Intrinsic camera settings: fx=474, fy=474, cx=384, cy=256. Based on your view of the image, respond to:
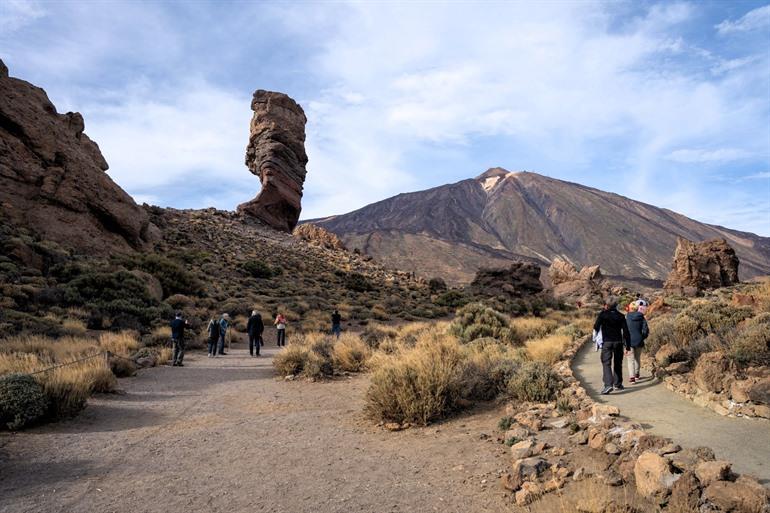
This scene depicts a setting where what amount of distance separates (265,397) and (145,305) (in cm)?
1348

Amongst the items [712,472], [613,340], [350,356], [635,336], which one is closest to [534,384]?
[613,340]

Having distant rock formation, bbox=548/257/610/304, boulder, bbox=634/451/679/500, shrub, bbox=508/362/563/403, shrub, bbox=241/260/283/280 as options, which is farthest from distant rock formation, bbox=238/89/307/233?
boulder, bbox=634/451/679/500

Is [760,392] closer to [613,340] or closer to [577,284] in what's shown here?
[613,340]

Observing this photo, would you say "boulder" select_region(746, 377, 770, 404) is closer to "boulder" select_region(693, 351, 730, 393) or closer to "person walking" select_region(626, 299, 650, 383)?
"boulder" select_region(693, 351, 730, 393)

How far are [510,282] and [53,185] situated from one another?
115 feet

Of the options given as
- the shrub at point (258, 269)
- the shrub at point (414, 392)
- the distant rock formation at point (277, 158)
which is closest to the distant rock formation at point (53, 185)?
the shrub at point (258, 269)

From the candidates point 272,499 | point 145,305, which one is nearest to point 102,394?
point 272,499

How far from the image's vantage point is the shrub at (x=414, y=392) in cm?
746

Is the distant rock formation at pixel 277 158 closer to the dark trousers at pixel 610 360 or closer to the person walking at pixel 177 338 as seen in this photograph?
the person walking at pixel 177 338

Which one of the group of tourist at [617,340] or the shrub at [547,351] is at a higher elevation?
the group of tourist at [617,340]

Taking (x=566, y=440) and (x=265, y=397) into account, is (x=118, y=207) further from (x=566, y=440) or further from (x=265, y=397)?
(x=566, y=440)

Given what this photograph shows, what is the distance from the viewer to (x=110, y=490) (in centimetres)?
497

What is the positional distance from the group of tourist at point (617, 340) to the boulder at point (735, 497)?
3.97m

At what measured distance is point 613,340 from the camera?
25.9 feet
